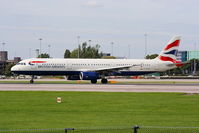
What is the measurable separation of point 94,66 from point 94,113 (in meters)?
46.3

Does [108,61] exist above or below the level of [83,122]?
above

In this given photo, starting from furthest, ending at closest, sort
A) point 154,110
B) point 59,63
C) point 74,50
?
1. point 74,50
2. point 59,63
3. point 154,110

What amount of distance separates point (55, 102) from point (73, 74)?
128 ft

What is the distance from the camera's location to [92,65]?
7206cm

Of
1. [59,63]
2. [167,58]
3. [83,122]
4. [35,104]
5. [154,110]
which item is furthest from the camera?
[167,58]

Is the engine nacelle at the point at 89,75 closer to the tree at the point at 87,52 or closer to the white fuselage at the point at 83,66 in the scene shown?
the white fuselage at the point at 83,66

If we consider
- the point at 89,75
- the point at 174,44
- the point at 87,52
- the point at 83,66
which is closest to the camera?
the point at 89,75

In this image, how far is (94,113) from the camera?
26.0 metres

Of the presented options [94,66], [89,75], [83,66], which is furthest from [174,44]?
[89,75]

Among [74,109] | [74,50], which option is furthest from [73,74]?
[74,50]

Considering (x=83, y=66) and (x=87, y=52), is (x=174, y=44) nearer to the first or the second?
(x=83, y=66)

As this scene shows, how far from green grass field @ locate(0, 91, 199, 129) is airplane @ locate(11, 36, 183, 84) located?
116 feet

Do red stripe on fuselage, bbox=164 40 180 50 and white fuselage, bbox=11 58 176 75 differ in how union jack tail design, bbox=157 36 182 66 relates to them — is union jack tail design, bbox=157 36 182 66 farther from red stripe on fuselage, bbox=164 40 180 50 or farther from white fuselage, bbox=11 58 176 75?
white fuselage, bbox=11 58 176 75

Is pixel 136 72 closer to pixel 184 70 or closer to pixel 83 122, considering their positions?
pixel 83 122
